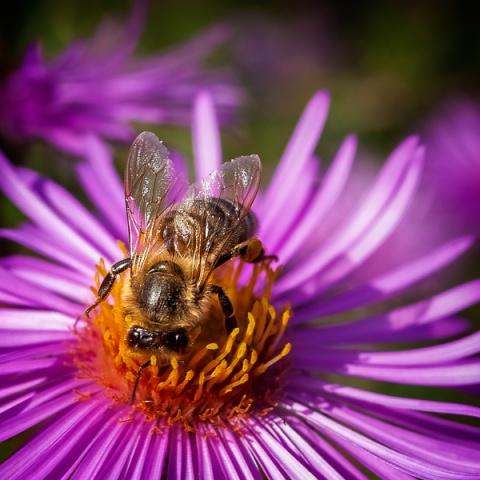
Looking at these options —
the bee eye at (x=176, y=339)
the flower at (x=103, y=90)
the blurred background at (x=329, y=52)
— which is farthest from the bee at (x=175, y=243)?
the blurred background at (x=329, y=52)

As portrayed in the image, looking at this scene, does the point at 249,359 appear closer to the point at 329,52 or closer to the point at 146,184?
the point at 146,184

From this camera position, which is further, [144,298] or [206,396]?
[206,396]

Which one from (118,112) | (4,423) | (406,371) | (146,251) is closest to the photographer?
(4,423)

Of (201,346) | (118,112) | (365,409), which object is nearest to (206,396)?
(201,346)

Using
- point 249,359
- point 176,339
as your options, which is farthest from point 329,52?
point 176,339

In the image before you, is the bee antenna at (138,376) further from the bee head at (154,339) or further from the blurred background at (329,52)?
the blurred background at (329,52)

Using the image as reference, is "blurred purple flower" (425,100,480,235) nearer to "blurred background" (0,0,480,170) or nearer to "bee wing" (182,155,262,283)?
"blurred background" (0,0,480,170)

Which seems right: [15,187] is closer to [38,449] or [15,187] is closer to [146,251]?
[146,251]
